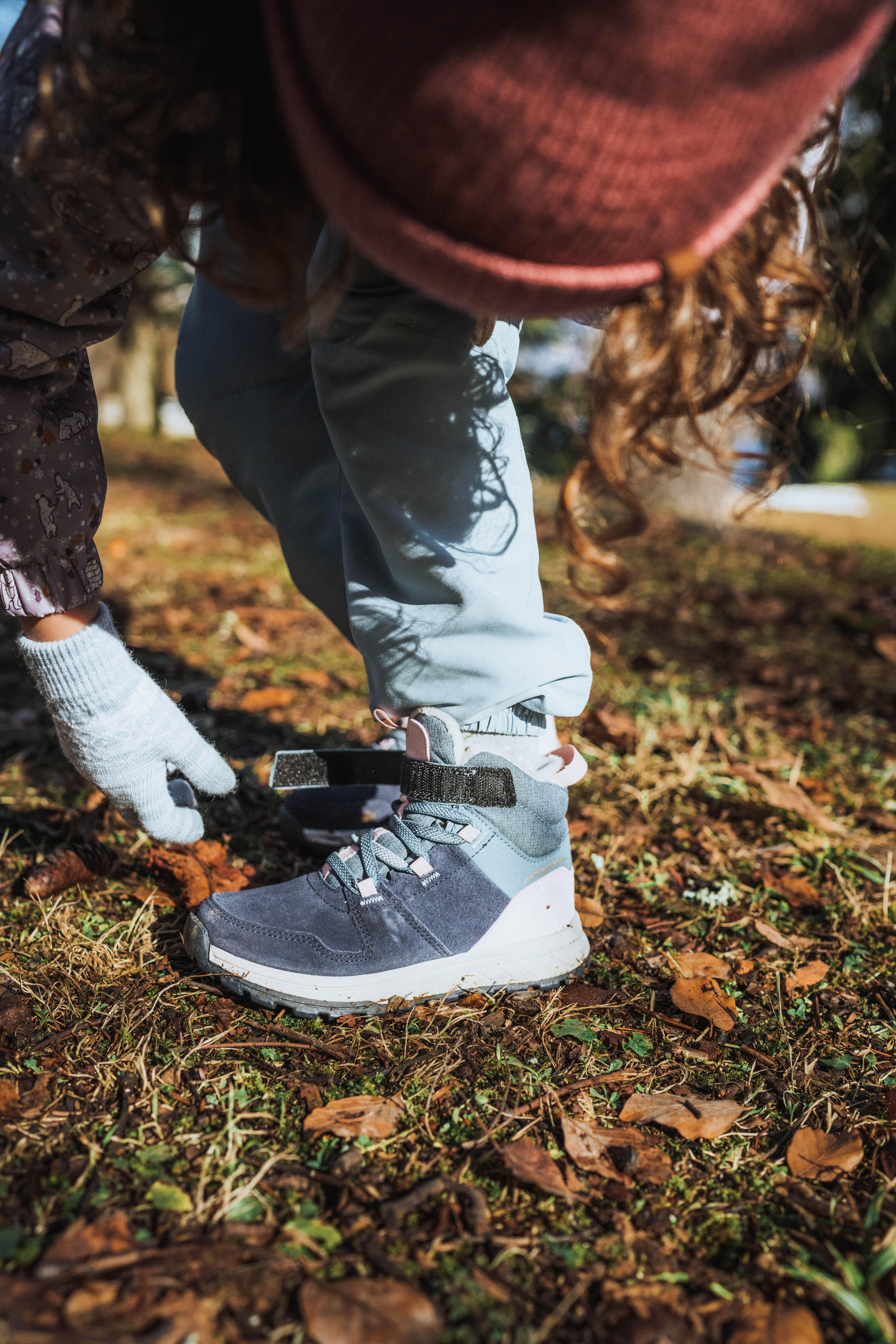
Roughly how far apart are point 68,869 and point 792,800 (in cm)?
152

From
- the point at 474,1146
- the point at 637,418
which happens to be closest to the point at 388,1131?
the point at 474,1146

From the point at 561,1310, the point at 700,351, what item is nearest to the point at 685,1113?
the point at 561,1310

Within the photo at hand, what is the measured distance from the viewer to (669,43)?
747 millimetres

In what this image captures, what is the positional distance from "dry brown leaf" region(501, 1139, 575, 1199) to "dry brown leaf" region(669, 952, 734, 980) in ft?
1.53

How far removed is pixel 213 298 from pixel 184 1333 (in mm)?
1511

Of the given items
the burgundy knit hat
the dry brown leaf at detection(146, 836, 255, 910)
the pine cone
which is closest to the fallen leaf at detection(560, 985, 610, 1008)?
the dry brown leaf at detection(146, 836, 255, 910)

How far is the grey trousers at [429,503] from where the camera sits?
129cm

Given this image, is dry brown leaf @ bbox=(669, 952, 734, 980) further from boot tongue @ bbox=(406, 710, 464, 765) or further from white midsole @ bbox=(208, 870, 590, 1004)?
boot tongue @ bbox=(406, 710, 464, 765)

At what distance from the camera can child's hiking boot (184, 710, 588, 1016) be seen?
133cm

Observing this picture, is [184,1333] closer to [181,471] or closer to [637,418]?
[637,418]

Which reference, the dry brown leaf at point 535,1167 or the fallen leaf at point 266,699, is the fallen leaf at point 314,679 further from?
the dry brown leaf at point 535,1167

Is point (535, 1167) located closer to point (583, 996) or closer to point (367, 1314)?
point (367, 1314)

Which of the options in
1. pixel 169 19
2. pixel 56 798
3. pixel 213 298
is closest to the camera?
pixel 169 19

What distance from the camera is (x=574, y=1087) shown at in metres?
1.21
